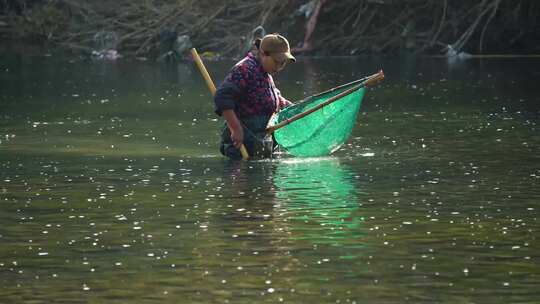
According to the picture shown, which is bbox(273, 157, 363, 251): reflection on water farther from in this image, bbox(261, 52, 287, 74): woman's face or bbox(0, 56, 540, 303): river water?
bbox(261, 52, 287, 74): woman's face

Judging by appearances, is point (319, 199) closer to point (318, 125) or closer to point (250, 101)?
point (250, 101)

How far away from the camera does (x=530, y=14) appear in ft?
113

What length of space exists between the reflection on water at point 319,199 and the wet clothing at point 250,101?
343 mm

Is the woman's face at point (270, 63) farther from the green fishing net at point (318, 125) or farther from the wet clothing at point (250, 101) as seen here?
the green fishing net at point (318, 125)

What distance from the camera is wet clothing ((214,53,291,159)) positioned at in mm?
15203

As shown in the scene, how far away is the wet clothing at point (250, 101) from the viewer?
1520 cm

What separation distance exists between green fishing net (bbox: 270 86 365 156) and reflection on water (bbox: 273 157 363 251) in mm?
143

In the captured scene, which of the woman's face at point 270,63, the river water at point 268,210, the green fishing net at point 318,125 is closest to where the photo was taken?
the river water at point 268,210

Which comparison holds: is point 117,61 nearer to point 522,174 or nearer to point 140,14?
point 140,14

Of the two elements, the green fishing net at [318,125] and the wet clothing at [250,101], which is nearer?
the wet clothing at [250,101]

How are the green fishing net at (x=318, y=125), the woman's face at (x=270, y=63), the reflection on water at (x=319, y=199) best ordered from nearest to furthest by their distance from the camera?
the reflection on water at (x=319, y=199)
the woman's face at (x=270, y=63)
the green fishing net at (x=318, y=125)

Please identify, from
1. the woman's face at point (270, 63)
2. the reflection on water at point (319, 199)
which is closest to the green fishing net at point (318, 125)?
the reflection on water at point (319, 199)

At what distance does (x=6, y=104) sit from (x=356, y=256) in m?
14.5

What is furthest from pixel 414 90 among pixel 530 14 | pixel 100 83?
pixel 530 14
